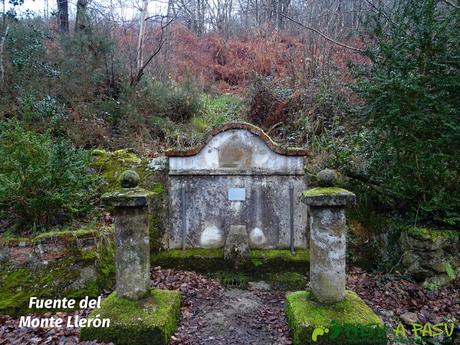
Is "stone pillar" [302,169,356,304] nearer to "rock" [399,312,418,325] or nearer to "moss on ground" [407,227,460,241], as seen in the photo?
"rock" [399,312,418,325]

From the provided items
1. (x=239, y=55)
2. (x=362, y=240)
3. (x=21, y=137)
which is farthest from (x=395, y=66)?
(x=239, y=55)

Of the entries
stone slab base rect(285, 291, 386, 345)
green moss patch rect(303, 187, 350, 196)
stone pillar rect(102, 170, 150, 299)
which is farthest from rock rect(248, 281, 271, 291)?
green moss patch rect(303, 187, 350, 196)

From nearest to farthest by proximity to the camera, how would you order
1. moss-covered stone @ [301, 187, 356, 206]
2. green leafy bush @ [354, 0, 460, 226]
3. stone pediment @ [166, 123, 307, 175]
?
1. moss-covered stone @ [301, 187, 356, 206]
2. green leafy bush @ [354, 0, 460, 226]
3. stone pediment @ [166, 123, 307, 175]

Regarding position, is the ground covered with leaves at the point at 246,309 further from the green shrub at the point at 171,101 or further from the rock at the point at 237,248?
the green shrub at the point at 171,101

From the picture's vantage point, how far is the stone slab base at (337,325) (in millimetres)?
3189

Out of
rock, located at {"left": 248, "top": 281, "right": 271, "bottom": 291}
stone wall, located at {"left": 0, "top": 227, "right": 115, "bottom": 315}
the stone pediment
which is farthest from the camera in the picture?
the stone pediment

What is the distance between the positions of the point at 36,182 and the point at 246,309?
11.5 feet

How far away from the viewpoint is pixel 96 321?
332 cm

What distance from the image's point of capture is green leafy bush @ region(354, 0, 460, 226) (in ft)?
15.3

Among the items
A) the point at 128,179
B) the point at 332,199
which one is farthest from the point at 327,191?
the point at 128,179

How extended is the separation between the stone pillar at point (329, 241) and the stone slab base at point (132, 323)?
1.73m

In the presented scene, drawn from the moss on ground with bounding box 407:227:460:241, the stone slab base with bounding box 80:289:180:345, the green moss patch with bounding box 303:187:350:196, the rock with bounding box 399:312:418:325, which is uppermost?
the green moss patch with bounding box 303:187:350:196

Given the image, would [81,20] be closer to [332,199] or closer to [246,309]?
[246,309]

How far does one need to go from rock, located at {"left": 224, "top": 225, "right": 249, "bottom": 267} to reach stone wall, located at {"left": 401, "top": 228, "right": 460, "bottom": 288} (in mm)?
2728
